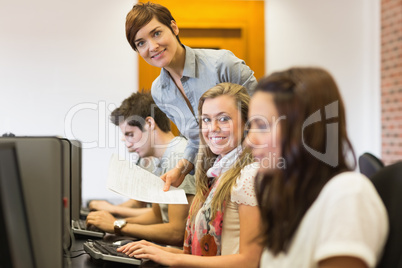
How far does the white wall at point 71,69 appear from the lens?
3.41 m

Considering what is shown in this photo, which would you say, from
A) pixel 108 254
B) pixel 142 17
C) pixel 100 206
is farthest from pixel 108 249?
pixel 100 206

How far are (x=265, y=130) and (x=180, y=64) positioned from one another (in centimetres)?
108

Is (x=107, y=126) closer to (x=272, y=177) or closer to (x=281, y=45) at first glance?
(x=281, y=45)

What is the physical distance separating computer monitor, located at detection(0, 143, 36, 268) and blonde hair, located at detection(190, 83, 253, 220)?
576 mm

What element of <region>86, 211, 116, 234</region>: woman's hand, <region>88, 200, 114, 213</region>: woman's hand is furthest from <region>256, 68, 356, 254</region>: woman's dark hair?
<region>88, 200, 114, 213</region>: woman's hand

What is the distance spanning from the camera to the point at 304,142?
75cm

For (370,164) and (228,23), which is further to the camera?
(228,23)

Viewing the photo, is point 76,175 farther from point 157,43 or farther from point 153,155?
point 157,43

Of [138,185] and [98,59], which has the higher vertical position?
[98,59]

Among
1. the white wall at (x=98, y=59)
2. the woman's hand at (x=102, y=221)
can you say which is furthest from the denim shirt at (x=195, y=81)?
the white wall at (x=98, y=59)

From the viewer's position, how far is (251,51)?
12.7 feet

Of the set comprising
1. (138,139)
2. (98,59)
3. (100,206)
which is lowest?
(100,206)

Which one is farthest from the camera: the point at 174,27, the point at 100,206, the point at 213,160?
the point at 100,206

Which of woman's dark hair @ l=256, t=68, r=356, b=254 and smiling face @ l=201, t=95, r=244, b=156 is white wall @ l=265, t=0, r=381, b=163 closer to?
smiling face @ l=201, t=95, r=244, b=156
